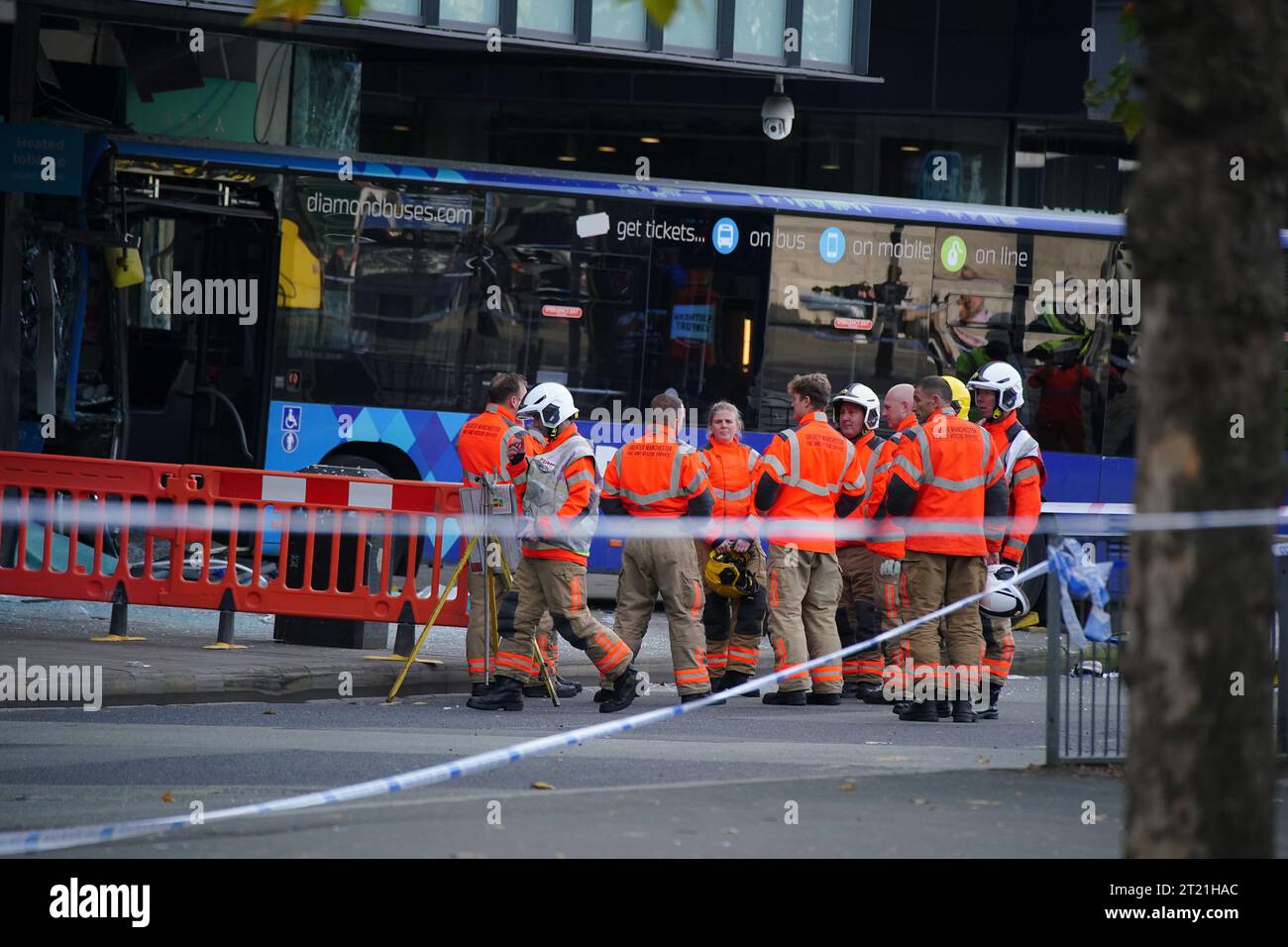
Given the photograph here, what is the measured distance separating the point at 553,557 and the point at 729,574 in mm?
1544

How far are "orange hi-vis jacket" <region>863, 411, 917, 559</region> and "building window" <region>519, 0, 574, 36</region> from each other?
20.8ft

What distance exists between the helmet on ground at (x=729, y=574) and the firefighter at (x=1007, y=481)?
1492 millimetres

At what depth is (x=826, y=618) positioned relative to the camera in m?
Result: 12.0

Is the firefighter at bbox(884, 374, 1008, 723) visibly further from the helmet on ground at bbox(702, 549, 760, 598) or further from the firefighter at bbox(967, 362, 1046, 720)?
the helmet on ground at bbox(702, 549, 760, 598)

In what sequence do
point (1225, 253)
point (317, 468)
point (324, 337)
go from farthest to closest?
point (324, 337)
point (317, 468)
point (1225, 253)

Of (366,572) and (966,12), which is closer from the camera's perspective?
(366,572)

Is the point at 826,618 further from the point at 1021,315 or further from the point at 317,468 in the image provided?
the point at 1021,315

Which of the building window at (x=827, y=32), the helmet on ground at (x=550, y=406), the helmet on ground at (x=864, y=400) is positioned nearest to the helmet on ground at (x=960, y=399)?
the helmet on ground at (x=864, y=400)

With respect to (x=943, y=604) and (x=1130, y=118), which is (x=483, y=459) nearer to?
(x=943, y=604)

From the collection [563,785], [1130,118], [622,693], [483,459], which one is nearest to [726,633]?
[622,693]

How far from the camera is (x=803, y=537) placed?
11797mm

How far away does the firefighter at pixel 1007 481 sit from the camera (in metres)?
11.6
